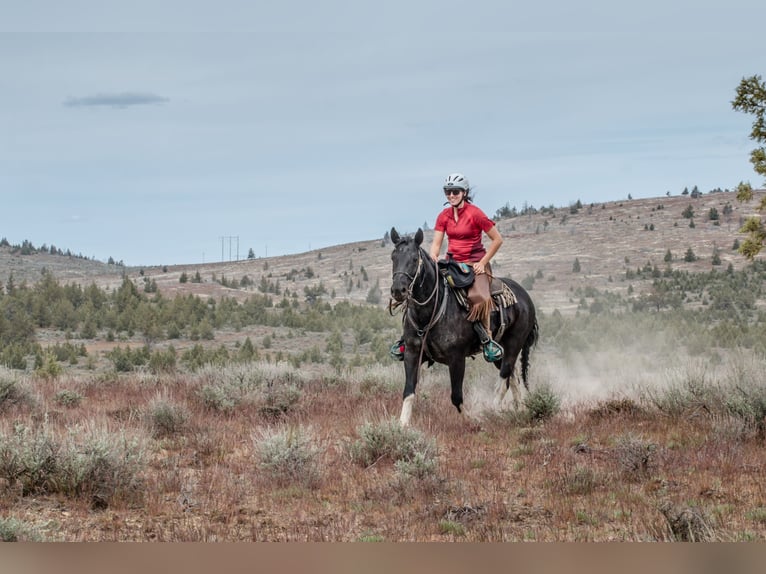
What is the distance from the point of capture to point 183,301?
51.2 meters

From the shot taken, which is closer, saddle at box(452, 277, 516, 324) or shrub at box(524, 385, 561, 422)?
shrub at box(524, 385, 561, 422)

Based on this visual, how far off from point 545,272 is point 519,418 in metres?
52.7

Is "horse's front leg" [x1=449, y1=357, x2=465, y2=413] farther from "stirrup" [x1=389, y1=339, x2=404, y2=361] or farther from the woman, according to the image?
"stirrup" [x1=389, y1=339, x2=404, y2=361]

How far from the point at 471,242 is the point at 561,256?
A: 58654 millimetres

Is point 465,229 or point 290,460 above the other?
point 465,229

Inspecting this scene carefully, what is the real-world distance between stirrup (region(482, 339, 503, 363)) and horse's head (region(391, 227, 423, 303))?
72.5 inches

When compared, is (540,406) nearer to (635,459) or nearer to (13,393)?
(635,459)

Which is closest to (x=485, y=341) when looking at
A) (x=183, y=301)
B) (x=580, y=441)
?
(x=580, y=441)

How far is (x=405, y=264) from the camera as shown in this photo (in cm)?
1045

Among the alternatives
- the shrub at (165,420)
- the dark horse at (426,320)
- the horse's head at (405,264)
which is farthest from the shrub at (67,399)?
the horse's head at (405,264)

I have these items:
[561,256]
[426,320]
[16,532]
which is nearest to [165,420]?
[426,320]

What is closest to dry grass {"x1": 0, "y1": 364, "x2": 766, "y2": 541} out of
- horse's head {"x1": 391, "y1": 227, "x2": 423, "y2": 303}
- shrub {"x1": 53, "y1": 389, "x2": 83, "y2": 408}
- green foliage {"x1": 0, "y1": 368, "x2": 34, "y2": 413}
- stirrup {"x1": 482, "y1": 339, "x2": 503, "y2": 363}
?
stirrup {"x1": 482, "y1": 339, "x2": 503, "y2": 363}

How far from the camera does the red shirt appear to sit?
1145 centimetres

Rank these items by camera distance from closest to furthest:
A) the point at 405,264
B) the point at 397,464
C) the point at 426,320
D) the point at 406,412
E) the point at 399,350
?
the point at 397,464
the point at 405,264
the point at 406,412
the point at 426,320
the point at 399,350
